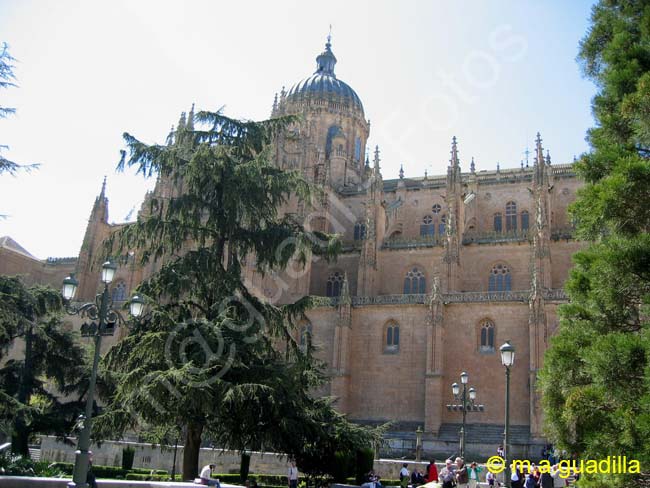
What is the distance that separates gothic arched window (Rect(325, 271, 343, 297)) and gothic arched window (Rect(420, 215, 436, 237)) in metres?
6.84

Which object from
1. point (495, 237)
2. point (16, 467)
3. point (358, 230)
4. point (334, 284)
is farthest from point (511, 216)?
point (16, 467)

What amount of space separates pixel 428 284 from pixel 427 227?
659 cm

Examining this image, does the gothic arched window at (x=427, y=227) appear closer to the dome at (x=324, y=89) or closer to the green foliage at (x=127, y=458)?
the dome at (x=324, y=89)

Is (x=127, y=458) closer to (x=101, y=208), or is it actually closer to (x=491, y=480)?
(x=491, y=480)

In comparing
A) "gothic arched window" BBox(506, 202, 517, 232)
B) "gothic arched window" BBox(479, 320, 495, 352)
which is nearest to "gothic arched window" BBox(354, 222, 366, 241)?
"gothic arched window" BBox(506, 202, 517, 232)

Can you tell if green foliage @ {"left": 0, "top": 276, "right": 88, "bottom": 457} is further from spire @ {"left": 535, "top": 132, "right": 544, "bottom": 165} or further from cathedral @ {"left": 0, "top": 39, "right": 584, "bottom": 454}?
spire @ {"left": 535, "top": 132, "right": 544, "bottom": 165}

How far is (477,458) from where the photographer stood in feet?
95.8

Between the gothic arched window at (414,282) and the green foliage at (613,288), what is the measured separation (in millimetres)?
27928

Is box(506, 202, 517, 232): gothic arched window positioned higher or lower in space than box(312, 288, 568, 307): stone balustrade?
higher

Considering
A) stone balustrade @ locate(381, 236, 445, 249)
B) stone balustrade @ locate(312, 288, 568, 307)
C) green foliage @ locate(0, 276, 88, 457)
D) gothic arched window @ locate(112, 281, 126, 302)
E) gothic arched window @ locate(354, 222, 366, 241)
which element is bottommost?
green foliage @ locate(0, 276, 88, 457)

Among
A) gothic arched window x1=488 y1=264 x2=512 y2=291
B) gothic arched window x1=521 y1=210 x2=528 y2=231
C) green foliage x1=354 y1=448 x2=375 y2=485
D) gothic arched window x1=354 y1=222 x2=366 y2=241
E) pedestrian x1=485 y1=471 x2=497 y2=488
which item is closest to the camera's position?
pedestrian x1=485 y1=471 x2=497 y2=488

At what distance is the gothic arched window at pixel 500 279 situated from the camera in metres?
38.0

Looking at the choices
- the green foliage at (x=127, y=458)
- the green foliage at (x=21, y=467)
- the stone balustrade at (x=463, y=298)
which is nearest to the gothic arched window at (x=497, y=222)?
the stone balustrade at (x=463, y=298)

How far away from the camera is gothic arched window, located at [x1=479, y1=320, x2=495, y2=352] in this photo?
33094 mm
